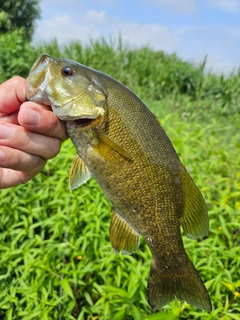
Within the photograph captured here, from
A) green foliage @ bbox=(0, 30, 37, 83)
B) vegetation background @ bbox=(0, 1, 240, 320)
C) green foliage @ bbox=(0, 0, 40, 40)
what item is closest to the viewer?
vegetation background @ bbox=(0, 1, 240, 320)

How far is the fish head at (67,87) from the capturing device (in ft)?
5.59

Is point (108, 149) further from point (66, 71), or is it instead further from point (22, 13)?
point (22, 13)

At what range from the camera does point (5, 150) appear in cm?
188

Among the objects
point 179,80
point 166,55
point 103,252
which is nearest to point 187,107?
point 179,80

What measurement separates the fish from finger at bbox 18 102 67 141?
0.04 meters

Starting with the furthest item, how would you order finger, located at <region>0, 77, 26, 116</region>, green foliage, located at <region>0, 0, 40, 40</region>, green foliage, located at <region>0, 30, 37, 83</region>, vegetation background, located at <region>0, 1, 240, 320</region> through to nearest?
1. green foliage, located at <region>0, 0, 40, 40</region>
2. green foliage, located at <region>0, 30, 37, 83</region>
3. vegetation background, located at <region>0, 1, 240, 320</region>
4. finger, located at <region>0, 77, 26, 116</region>

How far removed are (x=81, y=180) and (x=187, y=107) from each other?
19.4 feet

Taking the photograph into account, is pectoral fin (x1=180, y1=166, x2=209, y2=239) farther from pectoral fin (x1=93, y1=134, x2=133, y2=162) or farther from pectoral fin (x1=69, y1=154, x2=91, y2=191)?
pectoral fin (x1=69, y1=154, x2=91, y2=191)

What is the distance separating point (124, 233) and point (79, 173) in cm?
30

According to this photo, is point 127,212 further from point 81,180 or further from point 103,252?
point 103,252

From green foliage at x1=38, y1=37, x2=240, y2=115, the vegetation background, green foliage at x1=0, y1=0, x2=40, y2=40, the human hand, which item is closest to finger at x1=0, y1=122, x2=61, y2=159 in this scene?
the human hand

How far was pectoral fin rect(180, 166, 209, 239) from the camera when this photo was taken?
1763mm

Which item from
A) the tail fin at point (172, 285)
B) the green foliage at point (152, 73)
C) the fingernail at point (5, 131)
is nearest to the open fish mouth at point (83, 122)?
the fingernail at point (5, 131)

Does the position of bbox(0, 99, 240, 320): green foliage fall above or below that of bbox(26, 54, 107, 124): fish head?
below
